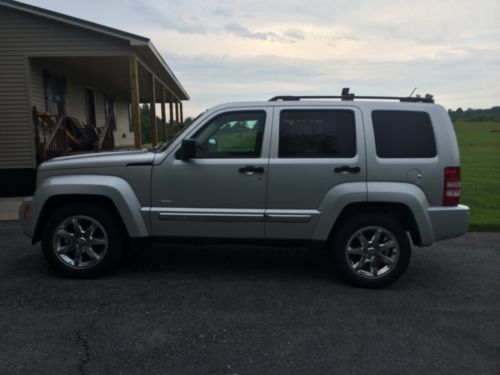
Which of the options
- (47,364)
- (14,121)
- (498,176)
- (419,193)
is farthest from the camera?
(498,176)

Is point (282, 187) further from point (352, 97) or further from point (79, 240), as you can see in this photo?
point (79, 240)

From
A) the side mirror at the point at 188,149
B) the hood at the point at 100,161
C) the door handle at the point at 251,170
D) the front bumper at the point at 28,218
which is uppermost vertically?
the side mirror at the point at 188,149

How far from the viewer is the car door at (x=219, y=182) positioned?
15.0 ft

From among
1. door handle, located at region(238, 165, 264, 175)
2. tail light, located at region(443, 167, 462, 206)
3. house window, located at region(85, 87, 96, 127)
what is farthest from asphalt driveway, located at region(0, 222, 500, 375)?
house window, located at region(85, 87, 96, 127)

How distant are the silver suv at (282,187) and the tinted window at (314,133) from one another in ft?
0.03

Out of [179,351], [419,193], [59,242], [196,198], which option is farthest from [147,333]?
[419,193]

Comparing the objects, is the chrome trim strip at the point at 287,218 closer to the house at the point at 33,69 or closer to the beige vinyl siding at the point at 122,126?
the house at the point at 33,69

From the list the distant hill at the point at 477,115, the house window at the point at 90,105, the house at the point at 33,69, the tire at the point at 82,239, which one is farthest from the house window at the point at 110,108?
the distant hill at the point at 477,115

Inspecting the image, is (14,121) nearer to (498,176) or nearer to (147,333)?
(147,333)

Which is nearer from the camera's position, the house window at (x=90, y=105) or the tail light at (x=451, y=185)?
the tail light at (x=451, y=185)

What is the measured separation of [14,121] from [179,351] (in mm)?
9362

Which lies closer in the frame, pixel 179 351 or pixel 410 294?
pixel 179 351

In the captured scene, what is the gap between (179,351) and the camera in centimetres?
322

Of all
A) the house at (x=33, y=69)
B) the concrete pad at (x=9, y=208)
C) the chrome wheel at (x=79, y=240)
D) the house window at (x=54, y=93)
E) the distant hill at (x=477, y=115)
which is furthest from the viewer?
the distant hill at (x=477, y=115)
